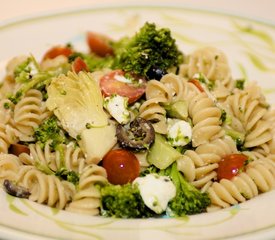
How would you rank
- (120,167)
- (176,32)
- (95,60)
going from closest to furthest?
(120,167), (95,60), (176,32)

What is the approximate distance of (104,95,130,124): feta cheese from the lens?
415 centimetres

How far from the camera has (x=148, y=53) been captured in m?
4.68

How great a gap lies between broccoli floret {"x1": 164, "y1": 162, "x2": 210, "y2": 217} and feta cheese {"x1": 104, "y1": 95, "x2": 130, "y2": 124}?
0.50 m

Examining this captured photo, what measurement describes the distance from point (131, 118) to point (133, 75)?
0.47 metres

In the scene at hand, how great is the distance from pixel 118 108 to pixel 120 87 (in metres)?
0.28

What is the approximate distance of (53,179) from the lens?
12.8ft

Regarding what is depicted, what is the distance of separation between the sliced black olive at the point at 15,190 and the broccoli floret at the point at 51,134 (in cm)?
47

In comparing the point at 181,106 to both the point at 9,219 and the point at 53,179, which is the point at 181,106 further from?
the point at 9,219

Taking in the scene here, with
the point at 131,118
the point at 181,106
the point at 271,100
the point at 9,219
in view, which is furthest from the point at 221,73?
the point at 9,219

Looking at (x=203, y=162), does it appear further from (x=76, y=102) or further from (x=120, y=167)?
(x=76, y=102)

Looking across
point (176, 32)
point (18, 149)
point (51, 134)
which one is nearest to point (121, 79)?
point (51, 134)

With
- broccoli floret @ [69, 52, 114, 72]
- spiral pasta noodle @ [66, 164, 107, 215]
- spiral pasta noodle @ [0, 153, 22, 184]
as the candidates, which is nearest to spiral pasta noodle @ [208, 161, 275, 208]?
spiral pasta noodle @ [66, 164, 107, 215]

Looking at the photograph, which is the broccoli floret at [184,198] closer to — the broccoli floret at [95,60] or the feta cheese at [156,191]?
the feta cheese at [156,191]

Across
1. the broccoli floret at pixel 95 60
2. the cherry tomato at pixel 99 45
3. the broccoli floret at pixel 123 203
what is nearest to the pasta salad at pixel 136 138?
the broccoli floret at pixel 123 203
